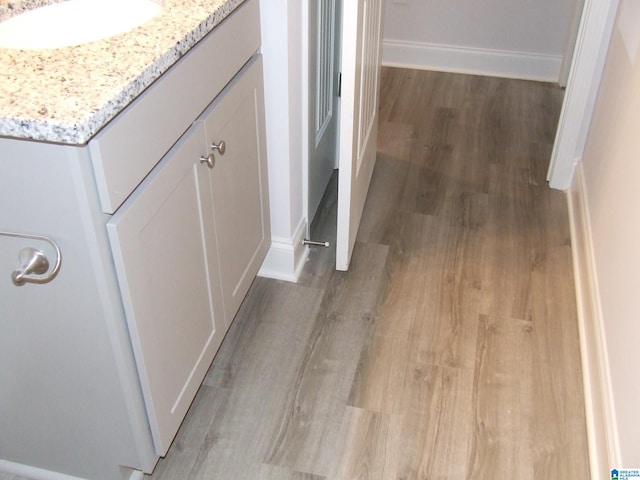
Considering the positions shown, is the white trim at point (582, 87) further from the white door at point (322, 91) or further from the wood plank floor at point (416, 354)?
the white door at point (322, 91)

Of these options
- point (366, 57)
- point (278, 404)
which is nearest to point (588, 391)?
point (278, 404)

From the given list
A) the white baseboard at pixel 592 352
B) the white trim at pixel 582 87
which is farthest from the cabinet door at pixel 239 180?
the white trim at pixel 582 87

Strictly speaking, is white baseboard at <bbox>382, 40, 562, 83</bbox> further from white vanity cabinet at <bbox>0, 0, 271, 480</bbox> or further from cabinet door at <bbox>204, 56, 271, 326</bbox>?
white vanity cabinet at <bbox>0, 0, 271, 480</bbox>

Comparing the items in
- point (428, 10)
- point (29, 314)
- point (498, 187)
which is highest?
point (29, 314)

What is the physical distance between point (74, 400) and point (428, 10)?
2.92 meters

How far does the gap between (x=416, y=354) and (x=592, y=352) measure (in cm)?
46

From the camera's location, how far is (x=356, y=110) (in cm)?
191

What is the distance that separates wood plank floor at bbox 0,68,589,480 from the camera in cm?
156

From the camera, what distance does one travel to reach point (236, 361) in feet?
5.94

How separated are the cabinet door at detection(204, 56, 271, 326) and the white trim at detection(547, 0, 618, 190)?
122 centimetres

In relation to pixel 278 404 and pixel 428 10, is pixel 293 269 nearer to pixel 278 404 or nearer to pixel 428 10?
pixel 278 404

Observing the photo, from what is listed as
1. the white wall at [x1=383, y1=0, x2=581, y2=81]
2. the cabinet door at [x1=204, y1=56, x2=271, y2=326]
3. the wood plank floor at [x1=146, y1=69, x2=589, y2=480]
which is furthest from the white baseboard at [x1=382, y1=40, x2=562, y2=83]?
the cabinet door at [x1=204, y1=56, x2=271, y2=326]

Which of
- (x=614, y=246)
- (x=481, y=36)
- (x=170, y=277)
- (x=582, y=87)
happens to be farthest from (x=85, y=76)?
(x=481, y=36)

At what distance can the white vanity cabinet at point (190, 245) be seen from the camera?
117 centimetres
